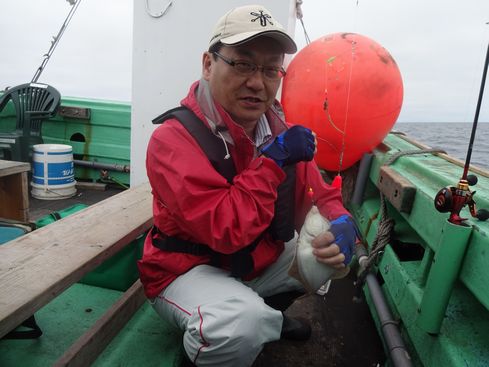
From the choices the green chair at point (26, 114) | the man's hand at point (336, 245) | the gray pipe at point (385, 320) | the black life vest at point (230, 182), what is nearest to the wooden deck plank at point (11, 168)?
the black life vest at point (230, 182)

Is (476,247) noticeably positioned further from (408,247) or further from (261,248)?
(408,247)

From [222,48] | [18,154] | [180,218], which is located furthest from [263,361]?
[18,154]

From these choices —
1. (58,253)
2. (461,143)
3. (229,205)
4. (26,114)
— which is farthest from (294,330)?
(461,143)

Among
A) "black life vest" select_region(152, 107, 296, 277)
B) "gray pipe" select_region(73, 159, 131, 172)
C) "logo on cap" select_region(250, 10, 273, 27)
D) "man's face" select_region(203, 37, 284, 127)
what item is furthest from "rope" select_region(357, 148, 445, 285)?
"gray pipe" select_region(73, 159, 131, 172)

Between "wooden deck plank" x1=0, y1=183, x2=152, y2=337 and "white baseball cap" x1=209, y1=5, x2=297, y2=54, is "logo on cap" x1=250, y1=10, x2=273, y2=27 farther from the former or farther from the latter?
"wooden deck plank" x1=0, y1=183, x2=152, y2=337

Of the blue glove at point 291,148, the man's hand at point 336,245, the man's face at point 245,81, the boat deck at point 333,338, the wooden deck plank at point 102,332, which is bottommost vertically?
the boat deck at point 333,338

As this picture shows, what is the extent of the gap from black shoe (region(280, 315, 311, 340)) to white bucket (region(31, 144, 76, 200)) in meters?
3.73

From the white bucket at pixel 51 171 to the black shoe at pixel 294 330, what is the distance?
3.73 meters

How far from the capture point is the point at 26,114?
4570mm

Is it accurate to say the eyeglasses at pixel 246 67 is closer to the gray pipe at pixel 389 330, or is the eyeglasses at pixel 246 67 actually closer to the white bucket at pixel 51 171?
the gray pipe at pixel 389 330

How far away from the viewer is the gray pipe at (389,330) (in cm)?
154

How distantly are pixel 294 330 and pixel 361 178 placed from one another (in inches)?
58.0

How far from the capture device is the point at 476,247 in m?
1.21

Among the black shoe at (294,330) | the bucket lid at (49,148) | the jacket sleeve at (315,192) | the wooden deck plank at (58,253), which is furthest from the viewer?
the bucket lid at (49,148)
